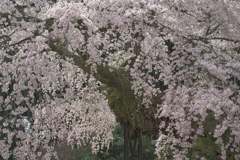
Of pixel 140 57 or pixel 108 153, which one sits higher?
pixel 140 57

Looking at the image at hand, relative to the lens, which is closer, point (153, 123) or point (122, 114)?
point (153, 123)

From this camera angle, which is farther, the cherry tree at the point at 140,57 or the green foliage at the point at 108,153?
the green foliage at the point at 108,153

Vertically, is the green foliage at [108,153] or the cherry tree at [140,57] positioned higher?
the cherry tree at [140,57]

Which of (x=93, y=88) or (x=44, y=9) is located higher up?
(x=44, y=9)

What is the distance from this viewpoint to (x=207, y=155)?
16.8 ft

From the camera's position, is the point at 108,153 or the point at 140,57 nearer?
the point at 140,57

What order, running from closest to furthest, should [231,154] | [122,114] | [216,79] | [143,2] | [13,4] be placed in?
1. [216,79]
2. [143,2]
3. [13,4]
4. [231,154]
5. [122,114]

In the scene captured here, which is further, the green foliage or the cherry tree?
the green foliage

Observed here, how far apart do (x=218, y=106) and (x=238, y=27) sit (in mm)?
1606

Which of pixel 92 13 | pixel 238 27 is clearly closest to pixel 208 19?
pixel 238 27

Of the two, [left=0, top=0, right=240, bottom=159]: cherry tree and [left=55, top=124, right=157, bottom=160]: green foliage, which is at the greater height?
[left=0, top=0, right=240, bottom=159]: cherry tree

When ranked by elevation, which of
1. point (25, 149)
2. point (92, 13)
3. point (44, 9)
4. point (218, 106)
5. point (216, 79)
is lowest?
point (25, 149)

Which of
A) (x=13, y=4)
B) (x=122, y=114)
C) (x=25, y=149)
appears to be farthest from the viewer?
(x=122, y=114)

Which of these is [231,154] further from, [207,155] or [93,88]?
Answer: [93,88]
